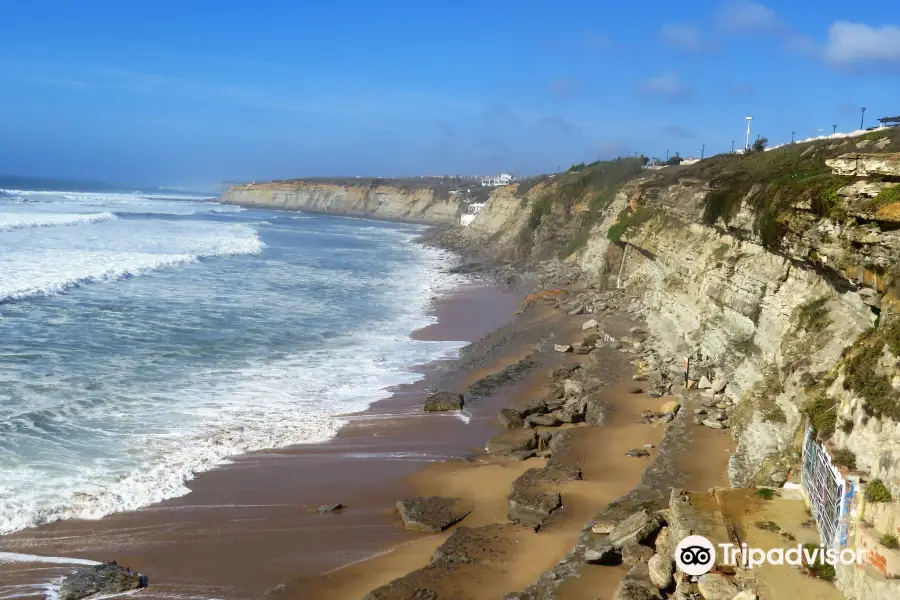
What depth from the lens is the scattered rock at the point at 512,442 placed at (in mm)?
14375

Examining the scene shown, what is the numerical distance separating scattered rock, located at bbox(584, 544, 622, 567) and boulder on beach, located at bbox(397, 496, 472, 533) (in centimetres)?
281

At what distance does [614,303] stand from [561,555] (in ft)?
63.2

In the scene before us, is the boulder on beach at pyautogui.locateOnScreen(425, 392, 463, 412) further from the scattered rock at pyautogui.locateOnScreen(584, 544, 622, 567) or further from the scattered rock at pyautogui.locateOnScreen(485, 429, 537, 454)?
the scattered rock at pyautogui.locateOnScreen(584, 544, 622, 567)

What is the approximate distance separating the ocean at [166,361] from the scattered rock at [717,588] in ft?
29.6

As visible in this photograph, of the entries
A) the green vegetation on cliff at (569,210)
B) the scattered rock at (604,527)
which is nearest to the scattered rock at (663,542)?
the scattered rock at (604,527)

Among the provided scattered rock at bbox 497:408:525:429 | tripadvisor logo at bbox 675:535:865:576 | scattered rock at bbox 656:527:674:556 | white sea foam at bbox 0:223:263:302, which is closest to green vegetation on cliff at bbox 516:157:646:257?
white sea foam at bbox 0:223:263:302

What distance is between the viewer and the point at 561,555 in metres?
10.1

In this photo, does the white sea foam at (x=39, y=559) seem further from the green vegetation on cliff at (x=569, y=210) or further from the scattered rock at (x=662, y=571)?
the green vegetation on cliff at (x=569, y=210)

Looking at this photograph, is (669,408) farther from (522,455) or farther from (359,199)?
(359,199)

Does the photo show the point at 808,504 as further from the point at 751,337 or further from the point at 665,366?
the point at 665,366

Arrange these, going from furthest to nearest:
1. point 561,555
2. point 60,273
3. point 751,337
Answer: point 60,273, point 751,337, point 561,555

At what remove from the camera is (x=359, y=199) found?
385 feet

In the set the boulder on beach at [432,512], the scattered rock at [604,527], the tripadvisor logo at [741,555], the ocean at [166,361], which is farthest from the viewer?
the ocean at [166,361]

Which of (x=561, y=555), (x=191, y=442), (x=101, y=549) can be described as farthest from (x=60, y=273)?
(x=561, y=555)
